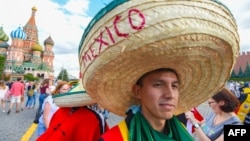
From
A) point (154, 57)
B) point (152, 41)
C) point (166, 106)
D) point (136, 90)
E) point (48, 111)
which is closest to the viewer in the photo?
point (152, 41)

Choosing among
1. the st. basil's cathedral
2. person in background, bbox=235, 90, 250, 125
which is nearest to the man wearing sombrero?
person in background, bbox=235, 90, 250, 125

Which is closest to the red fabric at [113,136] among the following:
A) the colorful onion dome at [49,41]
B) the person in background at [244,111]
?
the person in background at [244,111]

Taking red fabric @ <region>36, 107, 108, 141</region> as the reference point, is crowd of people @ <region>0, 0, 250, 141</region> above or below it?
above

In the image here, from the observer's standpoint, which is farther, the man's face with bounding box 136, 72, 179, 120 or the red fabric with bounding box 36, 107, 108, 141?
the red fabric with bounding box 36, 107, 108, 141

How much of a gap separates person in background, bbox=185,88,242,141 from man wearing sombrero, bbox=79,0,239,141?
110cm

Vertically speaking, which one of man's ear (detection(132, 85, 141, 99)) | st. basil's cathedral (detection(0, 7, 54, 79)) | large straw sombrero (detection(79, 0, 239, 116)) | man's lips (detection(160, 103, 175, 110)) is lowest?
man's lips (detection(160, 103, 175, 110))

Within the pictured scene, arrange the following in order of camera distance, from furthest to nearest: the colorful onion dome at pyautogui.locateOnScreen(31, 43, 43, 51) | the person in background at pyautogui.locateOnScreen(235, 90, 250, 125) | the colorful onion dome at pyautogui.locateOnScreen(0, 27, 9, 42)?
the colorful onion dome at pyautogui.locateOnScreen(31, 43, 43, 51), the colorful onion dome at pyautogui.locateOnScreen(0, 27, 9, 42), the person in background at pyautogui.locateOnScreen(235, 90, 250, 125)

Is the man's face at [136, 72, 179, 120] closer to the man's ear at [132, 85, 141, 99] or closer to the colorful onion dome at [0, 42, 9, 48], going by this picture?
the man's ear at [132, 85, 141, 99]

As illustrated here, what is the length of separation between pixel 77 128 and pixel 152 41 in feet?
3.72

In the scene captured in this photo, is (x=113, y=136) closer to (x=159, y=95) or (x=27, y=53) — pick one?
(x=159, y=95)

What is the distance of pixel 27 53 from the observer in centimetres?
8112

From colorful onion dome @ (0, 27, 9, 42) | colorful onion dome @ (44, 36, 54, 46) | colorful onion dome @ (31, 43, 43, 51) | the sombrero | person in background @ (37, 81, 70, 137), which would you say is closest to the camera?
the sombrero

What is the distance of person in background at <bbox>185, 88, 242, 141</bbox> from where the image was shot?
291 centimetres

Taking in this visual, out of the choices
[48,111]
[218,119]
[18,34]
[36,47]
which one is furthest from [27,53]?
[218,119]
